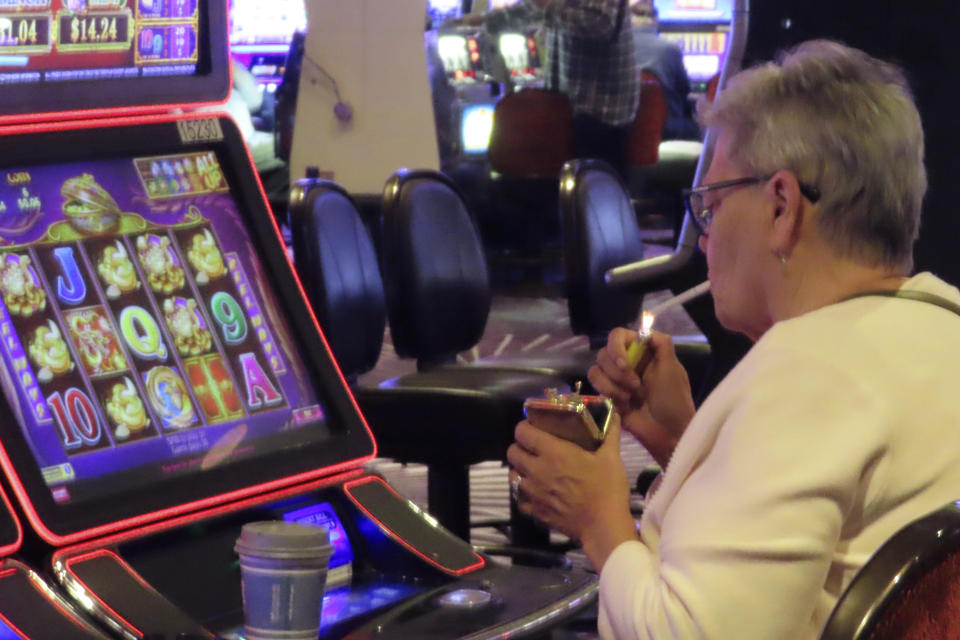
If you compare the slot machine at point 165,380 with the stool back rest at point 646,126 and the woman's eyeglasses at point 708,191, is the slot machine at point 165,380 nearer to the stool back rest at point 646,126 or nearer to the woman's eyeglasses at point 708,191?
the woman's eyeglasses at point 708,191

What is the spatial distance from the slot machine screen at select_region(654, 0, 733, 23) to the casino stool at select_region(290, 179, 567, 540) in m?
7.36

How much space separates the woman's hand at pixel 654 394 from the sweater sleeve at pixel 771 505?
51 centimetres

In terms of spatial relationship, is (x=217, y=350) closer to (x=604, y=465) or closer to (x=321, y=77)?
(x=604, y=465)

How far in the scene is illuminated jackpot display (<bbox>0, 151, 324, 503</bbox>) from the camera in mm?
1564

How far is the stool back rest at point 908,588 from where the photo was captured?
0.96m

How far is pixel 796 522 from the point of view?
1.15 m

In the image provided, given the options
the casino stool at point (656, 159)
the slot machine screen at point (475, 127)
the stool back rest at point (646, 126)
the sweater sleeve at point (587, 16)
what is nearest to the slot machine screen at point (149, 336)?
the sweater sleeve at point (587, 16)

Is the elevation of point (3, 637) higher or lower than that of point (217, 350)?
lower

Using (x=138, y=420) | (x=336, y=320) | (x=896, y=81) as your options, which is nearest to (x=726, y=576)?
(x=896, y=81)

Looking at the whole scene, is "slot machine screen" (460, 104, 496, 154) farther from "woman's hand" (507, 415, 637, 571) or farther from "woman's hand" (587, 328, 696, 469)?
"woman's hand" (507, 415, 637, 571)

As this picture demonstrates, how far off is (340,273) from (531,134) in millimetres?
4084

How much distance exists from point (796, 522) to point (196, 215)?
96 cm

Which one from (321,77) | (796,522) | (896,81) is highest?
(896,81)

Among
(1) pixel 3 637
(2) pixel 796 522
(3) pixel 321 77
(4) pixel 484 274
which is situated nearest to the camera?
(2) pixel 796 522
